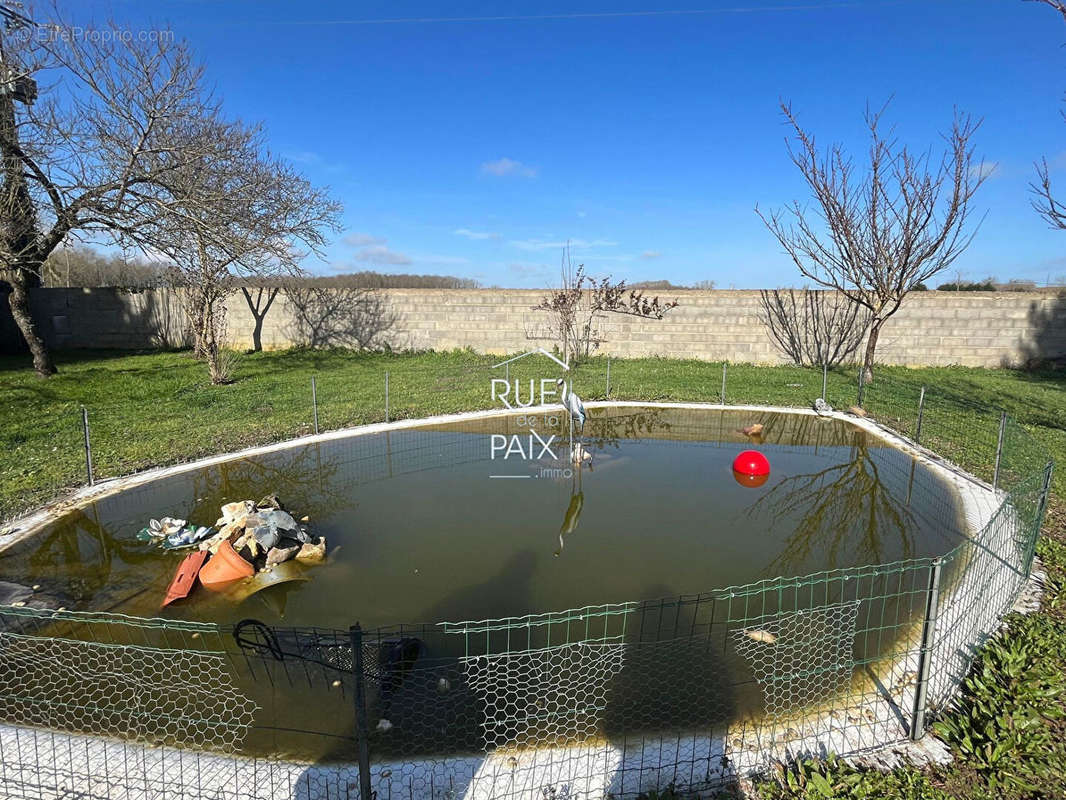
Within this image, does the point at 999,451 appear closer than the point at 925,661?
No

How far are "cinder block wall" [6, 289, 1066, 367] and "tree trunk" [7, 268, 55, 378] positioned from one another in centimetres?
521

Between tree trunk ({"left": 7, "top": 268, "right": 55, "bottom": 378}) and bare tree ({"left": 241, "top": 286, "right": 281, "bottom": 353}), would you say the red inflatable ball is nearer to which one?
tree trunk ({"left": 7, "top": 268, "right": 55, "bottom": 378})

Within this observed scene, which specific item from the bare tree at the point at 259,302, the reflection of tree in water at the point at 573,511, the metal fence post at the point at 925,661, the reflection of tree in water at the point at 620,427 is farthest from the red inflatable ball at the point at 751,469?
the bare tree at the point at 259,302

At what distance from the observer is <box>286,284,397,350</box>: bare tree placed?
17703 millimetres

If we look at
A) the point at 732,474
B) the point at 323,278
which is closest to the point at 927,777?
the point at 732,474

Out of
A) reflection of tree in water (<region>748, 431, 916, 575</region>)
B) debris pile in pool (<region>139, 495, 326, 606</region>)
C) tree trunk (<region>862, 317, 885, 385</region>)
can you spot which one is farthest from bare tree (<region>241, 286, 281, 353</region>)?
tree trunk (<region>862, 317, 885, 385</region>)

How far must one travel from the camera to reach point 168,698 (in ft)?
11.3

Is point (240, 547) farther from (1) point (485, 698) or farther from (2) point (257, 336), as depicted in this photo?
(2) point (257, 336)

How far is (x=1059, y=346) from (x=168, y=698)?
62.7 feet

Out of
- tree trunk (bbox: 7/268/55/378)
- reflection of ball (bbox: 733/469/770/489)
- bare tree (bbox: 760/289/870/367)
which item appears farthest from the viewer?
bare tree (bbox: 760/289/870/367)

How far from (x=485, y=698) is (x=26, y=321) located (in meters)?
15.2

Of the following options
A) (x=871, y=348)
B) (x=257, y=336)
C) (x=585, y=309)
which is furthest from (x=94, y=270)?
(x=871, y=348)

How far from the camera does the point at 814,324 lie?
1556 centimetres

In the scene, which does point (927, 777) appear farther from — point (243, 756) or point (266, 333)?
point (266, 333)
